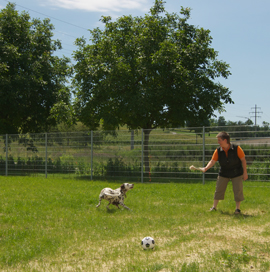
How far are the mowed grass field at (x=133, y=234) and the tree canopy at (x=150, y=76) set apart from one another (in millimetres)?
8630

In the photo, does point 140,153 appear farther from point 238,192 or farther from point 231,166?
point 238,192

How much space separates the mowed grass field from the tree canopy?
863cm

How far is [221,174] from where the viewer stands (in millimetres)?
8469

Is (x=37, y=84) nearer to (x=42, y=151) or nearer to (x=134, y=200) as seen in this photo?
(x=42, y=151)

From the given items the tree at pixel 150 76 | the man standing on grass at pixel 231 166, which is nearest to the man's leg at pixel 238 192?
the man standing on grass at pixel 231 166

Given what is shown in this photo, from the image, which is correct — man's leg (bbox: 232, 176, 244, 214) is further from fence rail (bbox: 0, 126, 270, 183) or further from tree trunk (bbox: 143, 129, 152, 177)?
tree trunk (bbox: 143, 129, 152, 177)

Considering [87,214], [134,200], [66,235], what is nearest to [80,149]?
[134,200]

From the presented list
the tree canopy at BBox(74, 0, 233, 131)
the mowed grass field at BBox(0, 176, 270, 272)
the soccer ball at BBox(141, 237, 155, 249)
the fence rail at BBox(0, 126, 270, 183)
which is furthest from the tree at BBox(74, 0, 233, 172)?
the soccer ball at BBox(141, 237, 155, 249)

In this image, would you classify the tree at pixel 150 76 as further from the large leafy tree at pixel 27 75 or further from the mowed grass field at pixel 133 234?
the mowed grass field at pixel 133 234

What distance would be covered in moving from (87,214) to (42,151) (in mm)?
11443

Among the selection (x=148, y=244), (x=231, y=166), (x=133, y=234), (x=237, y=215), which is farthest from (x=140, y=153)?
(x=148, y=244)

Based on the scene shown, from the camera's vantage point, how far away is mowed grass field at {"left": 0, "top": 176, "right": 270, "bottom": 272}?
4.70 m

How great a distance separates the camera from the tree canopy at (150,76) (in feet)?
58.9

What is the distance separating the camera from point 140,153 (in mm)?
15211
